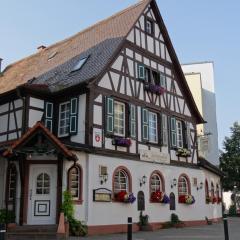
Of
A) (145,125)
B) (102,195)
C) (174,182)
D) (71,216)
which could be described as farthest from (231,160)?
(71,216)

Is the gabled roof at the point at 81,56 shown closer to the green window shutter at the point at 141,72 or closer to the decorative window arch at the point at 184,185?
the green window shutter at the point at 141,72

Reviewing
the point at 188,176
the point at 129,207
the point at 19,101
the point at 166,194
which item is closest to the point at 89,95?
the point at 19,101

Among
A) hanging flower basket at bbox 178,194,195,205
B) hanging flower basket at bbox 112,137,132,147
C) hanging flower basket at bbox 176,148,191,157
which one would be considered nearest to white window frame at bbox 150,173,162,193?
hanging flower basket at bbox 178,194,195,205

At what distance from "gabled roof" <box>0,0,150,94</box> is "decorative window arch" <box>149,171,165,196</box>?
271 inches

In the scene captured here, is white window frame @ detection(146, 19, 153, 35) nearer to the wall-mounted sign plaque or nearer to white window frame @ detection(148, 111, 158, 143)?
white window frame @ detection(148, 111, 158, 143)

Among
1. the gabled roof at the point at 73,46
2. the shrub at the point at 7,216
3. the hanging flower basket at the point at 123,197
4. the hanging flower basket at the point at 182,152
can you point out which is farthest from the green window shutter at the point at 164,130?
the shrub at the point at 7,216

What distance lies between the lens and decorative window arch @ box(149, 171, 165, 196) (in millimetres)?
22603

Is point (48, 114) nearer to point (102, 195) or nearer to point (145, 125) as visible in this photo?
point (102, 195)

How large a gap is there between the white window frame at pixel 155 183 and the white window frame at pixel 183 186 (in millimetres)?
1786

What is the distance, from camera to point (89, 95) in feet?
64.7

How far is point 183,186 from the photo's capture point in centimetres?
2488

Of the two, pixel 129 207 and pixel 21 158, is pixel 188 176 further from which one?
pixel 21 158

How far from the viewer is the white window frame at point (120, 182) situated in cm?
2030

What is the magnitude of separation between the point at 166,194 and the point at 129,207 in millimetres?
3250
